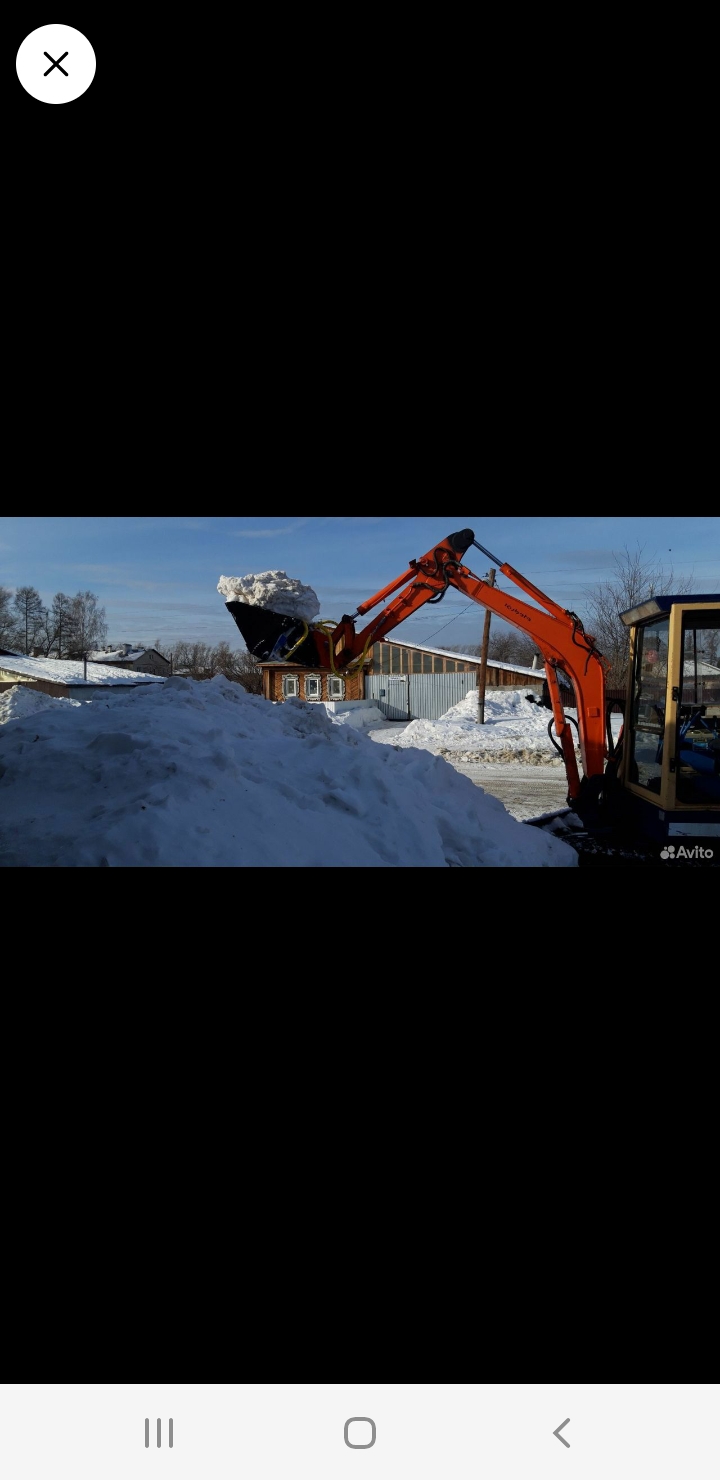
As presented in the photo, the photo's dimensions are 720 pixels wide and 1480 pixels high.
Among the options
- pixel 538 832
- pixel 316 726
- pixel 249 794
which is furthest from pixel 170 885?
pixel 538 832

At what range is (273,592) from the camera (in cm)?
408

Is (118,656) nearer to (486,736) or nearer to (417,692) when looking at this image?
(417,692)

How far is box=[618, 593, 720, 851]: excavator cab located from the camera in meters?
3.36

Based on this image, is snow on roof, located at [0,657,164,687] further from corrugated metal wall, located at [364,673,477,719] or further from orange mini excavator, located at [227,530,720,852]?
corrugated metal wall, located at [364,673,477,719]

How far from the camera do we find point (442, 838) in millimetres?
3637

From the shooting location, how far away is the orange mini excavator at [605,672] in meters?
3.38

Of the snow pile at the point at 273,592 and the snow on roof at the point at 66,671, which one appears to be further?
the snow pile at the point at 273,592

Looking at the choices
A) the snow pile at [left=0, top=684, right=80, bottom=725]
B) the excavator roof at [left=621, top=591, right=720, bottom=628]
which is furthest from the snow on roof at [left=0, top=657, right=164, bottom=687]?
the excavator roof at [left=621, top=591, right=720, bottom=628]

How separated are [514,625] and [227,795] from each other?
95.8 inches

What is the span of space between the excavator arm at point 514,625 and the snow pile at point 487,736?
4574mm

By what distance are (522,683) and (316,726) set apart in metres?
3.76
